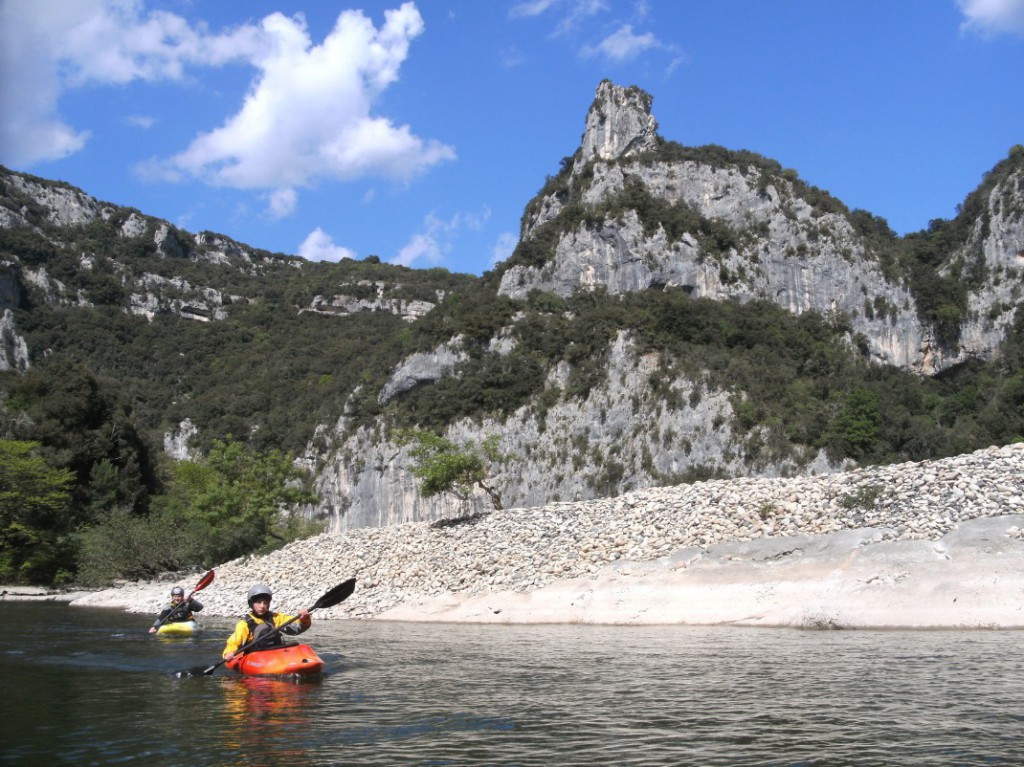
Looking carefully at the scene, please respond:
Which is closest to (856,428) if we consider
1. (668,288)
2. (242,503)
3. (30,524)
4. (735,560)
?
(668,288)

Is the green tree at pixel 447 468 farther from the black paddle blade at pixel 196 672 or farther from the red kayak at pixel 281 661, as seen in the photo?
the red kayak at pixel 281 661

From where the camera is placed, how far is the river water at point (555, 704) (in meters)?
8.40

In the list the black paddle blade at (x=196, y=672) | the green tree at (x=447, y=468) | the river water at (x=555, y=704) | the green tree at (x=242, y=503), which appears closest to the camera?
the river water at (x=555, y=704)

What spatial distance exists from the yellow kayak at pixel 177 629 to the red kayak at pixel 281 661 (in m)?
7.26

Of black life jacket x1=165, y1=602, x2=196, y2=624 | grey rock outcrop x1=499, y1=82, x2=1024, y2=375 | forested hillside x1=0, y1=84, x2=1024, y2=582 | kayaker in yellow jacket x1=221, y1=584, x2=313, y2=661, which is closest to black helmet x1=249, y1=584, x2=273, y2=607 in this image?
kayaker in yellow jacket x1=221, y1=584, x2=313, y2=661

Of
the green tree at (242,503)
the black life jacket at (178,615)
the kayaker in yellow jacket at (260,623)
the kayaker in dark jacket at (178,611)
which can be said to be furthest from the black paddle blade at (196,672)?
the green tree at (242,503)

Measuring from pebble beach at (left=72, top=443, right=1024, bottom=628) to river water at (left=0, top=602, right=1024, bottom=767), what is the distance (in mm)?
1737

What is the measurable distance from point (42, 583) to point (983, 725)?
43.6 meters

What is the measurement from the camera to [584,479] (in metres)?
75.9

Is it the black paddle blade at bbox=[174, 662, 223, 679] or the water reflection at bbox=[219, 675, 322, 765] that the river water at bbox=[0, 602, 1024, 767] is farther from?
the black paddle blade at bbox=[174, 662, 223, 679]

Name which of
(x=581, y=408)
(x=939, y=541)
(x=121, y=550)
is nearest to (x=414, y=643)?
(x=939, y=541)

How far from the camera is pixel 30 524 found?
42031 millimetres

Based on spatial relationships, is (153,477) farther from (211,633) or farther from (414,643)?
(414,643)

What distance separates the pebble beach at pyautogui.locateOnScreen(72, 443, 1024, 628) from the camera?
59.6ft
